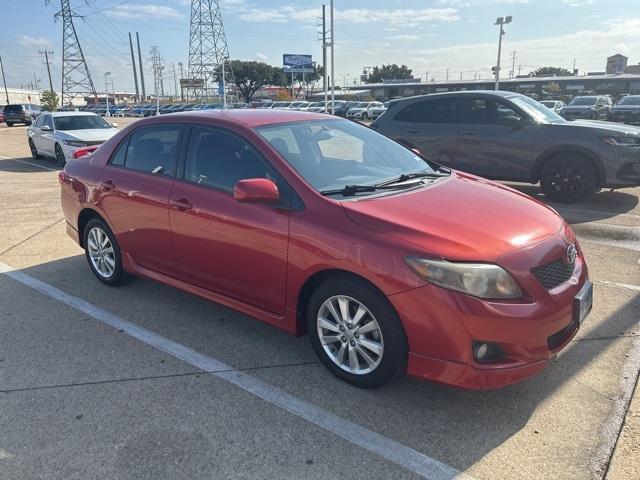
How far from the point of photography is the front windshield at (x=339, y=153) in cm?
363

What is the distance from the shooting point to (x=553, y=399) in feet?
10.3

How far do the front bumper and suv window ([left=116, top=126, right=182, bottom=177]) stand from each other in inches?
92.5

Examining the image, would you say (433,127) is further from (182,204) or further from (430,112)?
(182,204)

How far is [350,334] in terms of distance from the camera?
3.19 metres

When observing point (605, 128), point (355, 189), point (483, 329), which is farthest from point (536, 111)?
point (483, 329)

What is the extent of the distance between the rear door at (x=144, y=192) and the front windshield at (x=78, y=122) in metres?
11.0

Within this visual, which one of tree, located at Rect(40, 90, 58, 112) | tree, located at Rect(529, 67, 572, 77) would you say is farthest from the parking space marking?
tree, located at Rect(529, 67, 572, 77)

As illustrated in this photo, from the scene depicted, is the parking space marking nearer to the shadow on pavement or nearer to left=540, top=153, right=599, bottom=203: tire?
the shadow on pavement

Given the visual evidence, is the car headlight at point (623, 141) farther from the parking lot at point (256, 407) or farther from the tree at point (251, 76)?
the tree at point (251, 76)

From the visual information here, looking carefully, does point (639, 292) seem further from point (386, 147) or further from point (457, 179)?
point (386, 147)

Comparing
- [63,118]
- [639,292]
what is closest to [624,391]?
[639,292]

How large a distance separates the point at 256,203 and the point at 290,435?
4.85 ft

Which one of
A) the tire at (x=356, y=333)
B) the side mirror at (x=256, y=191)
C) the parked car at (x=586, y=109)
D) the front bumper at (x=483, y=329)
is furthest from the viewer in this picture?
the parked car at (x=586, y=109)

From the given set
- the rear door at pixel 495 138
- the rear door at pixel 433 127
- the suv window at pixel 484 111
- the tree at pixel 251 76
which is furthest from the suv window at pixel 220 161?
the tree at pixel 251 76
